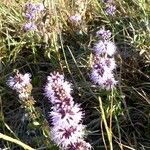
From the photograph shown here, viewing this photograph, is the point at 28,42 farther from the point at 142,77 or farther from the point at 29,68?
the point at 142,77

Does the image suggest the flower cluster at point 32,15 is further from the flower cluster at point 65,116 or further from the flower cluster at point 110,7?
the flower cluster at point 65,116

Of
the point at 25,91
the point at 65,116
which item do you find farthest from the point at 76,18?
the point at 65,116

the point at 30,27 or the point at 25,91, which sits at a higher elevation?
the point at 30,27

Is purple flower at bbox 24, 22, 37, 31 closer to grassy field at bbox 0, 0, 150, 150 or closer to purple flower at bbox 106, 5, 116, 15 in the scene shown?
grassy field at bbox 0, 0, 150, 150

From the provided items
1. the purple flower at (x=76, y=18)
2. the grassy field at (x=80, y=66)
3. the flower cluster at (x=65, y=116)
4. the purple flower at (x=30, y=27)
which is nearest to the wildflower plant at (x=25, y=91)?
the grassy field at (x=80, y=66)

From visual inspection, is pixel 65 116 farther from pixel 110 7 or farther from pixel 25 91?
pixel 110 7

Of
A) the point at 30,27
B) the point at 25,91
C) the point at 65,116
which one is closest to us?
the point at 65,116

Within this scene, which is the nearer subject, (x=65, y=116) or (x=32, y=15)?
(x=65, y=116)

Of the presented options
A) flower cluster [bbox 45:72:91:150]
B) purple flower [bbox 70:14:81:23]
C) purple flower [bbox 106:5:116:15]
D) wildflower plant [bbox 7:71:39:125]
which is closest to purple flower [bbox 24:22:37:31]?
purple flower [bbox 70:14:81:23]

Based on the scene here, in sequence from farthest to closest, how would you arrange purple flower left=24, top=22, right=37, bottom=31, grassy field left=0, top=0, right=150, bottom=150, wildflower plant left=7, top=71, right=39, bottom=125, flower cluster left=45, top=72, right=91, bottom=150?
purple flower left=24, top=22, right=37, bottom=31 < grassy field left=0, top=0, right=150, bottom=150 < wildflower plant left=7, top=71, right=39, bottom=125 < flower cluster left=45, top=72, right=91, bottom=150
